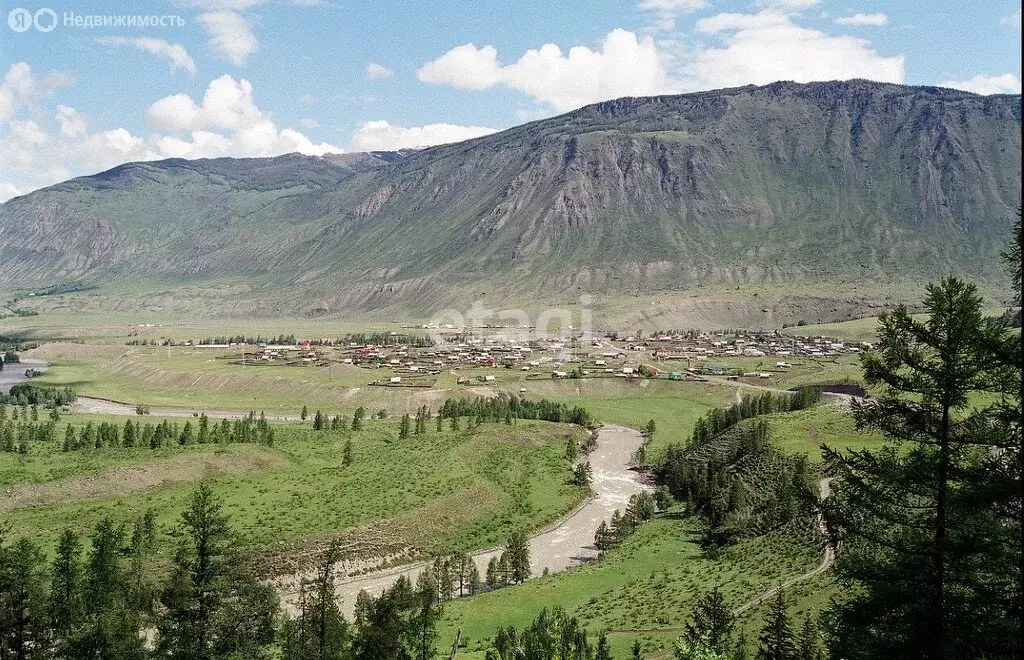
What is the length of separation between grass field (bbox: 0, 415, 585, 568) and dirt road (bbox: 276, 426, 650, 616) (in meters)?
2.27

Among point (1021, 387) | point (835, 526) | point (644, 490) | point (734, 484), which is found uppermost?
point (1021, 387)

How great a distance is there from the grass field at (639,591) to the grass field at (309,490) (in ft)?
45.8

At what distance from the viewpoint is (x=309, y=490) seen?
2785 inches

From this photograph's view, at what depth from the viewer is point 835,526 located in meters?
16.2

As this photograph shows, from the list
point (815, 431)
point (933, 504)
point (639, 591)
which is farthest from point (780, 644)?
point (815, 431)

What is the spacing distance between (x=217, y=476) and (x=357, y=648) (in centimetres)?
4770

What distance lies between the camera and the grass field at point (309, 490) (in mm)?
60938

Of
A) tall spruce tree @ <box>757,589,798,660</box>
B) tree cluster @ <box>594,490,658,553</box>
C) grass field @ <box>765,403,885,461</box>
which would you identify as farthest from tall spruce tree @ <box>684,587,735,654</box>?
grass field @ <box>765,403,885,461</box>

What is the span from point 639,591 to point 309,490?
34.8 m

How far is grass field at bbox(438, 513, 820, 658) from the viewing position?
140 ft

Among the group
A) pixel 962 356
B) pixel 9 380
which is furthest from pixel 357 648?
pixel 9 380

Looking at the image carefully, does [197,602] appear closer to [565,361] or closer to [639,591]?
[639,591]

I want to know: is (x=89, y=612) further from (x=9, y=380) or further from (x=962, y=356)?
(x=9, y=380)

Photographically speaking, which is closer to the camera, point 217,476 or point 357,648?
point 357,648
